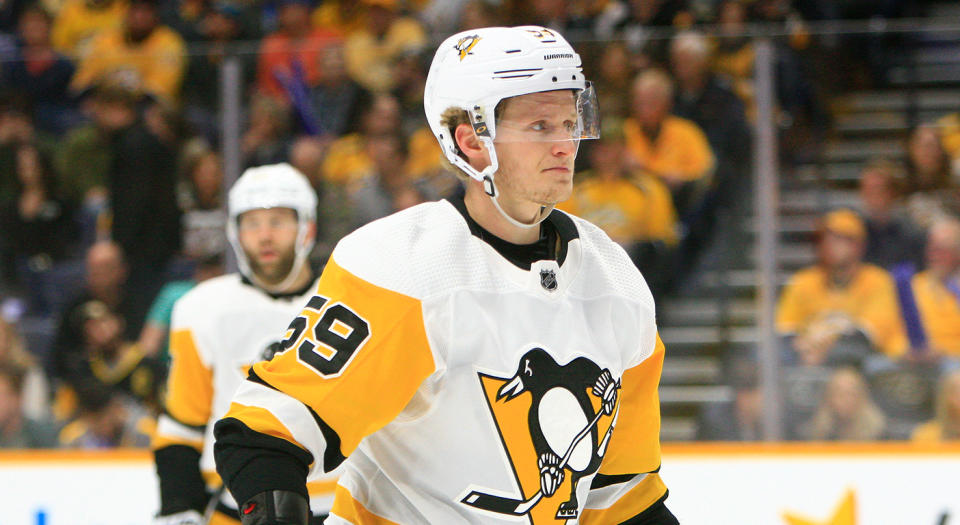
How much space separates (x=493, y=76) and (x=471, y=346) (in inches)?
15.8

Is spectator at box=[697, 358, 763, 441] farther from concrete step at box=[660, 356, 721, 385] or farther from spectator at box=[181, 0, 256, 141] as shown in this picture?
spectator at box=[181, 0, 256, 141]

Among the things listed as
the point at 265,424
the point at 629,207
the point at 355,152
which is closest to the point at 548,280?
the point at 265,424

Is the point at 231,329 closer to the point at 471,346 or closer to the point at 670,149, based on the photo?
the point at 471,346

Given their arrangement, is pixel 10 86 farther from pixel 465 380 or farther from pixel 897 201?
pixel 465 380

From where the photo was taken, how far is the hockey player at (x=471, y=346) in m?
1.73

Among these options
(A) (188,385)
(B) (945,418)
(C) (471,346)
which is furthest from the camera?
(B) (945,418)

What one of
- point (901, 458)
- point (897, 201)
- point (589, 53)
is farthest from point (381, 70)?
point (901, 458)

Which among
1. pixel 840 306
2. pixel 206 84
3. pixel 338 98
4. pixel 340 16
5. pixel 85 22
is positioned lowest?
pixel 840 306

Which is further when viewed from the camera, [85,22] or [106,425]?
[85,22]

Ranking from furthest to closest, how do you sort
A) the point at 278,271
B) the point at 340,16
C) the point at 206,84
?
the point at 340,16, the point at 206,84, the point at 278,271

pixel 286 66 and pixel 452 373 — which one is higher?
pixel 286 66

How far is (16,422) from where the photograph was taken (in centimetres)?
489

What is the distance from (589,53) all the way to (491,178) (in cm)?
301

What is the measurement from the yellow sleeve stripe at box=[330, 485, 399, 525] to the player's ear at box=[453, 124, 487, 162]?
549 millimetres
